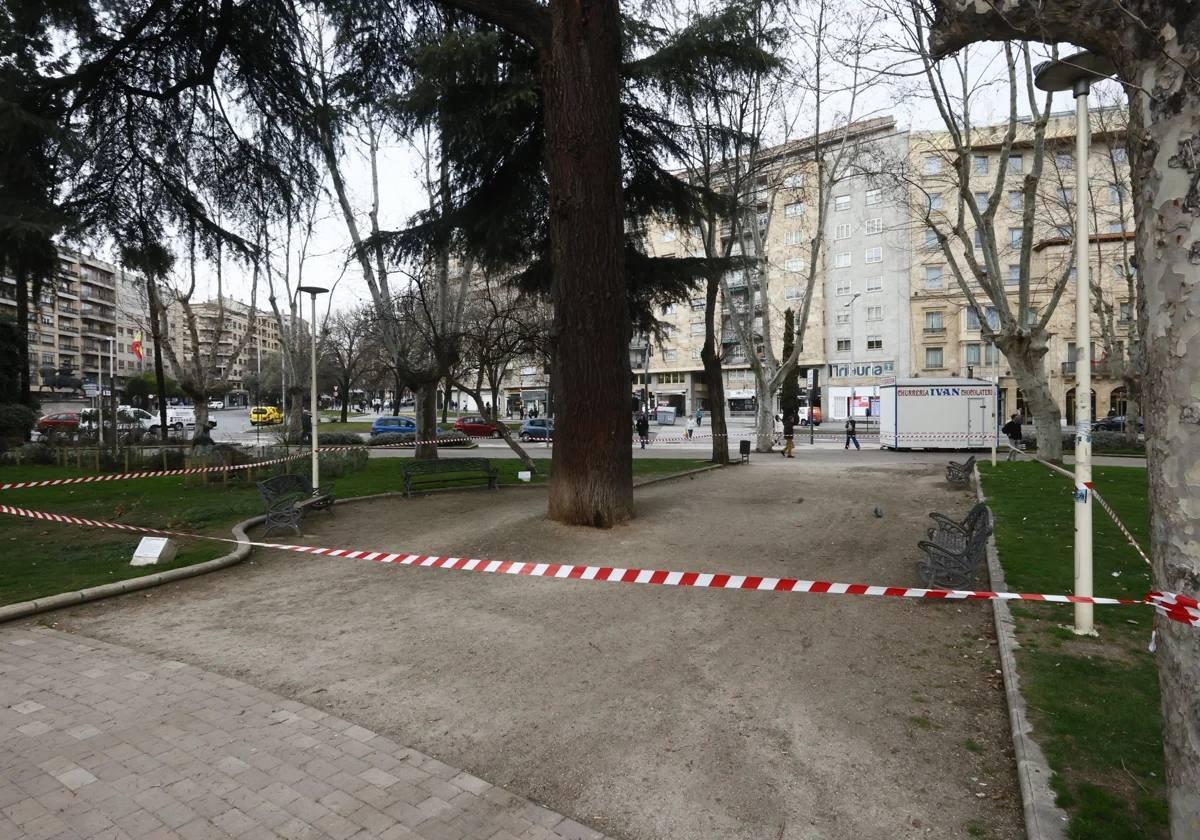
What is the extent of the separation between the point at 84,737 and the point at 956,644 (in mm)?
5839

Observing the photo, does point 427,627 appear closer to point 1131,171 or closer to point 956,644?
point 956,644

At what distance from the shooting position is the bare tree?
6.59 feet

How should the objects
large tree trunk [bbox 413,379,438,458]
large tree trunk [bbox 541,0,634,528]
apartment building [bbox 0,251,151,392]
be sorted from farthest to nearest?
apartment building [bbox 0,251,151,392], large tree trunk [bbox 413,379,438,458], large tree trunk [bbox 541,0,634,528]

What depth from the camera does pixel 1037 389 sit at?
771 inches

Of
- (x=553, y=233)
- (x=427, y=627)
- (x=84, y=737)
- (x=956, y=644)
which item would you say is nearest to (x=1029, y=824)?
(x=956, y=644)

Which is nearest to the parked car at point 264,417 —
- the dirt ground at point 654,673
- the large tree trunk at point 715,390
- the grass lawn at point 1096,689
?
the large tree trunk at point 715,390

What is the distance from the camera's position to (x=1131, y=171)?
7.22 ft

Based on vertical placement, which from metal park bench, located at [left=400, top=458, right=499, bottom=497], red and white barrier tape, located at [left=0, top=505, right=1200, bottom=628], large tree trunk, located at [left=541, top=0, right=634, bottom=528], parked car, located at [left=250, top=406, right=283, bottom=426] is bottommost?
red and white barrier tape, located at [left=0, top=505, right=1200, bottom=628]

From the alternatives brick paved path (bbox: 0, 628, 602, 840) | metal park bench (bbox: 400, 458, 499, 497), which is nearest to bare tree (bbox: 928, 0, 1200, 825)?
brick paved path (bbox: 0, 628, 602, 840)

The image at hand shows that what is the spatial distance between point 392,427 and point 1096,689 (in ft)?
117

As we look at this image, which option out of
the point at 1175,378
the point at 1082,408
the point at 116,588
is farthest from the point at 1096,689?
the point at 116,588

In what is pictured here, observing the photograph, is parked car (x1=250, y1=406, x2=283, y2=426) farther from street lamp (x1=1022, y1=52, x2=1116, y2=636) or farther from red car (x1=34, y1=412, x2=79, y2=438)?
street lamp (x1=1022, y1=52, x2=1116, y2=636)

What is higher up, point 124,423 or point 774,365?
point 774,365

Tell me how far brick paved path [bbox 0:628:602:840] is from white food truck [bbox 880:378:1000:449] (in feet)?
93.4
